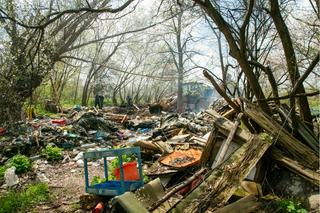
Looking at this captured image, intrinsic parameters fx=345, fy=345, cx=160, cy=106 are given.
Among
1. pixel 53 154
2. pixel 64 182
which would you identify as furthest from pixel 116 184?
pixel 53 154

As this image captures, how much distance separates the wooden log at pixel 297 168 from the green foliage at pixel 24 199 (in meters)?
4.06

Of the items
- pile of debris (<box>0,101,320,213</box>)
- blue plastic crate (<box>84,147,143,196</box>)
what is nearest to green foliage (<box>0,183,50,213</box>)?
pile of debris (<box>0,101,320,213</box>)

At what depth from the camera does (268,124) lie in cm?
504

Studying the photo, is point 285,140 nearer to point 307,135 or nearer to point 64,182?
point 307,135

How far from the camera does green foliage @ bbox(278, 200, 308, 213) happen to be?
395cm

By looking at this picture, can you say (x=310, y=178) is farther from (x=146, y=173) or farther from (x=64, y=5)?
(x=64, y=5)

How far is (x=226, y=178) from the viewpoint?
434cm

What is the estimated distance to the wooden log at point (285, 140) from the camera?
14.9 feet

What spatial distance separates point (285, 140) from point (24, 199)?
4.39m

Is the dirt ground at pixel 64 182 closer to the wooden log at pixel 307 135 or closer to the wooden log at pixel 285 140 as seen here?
the wooden log at pixel 285 140

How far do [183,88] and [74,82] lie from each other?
21.1 meters

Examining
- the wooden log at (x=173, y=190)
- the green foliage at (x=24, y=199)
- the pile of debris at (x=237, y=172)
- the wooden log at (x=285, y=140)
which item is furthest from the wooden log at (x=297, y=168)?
the green foliage at (x=24, y=199)

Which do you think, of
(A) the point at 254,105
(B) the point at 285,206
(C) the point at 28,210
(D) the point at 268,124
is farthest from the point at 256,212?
(C) the point at 28,210

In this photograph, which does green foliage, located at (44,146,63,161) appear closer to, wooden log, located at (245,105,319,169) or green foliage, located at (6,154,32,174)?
green foliage, located at (6,154,32,174)
